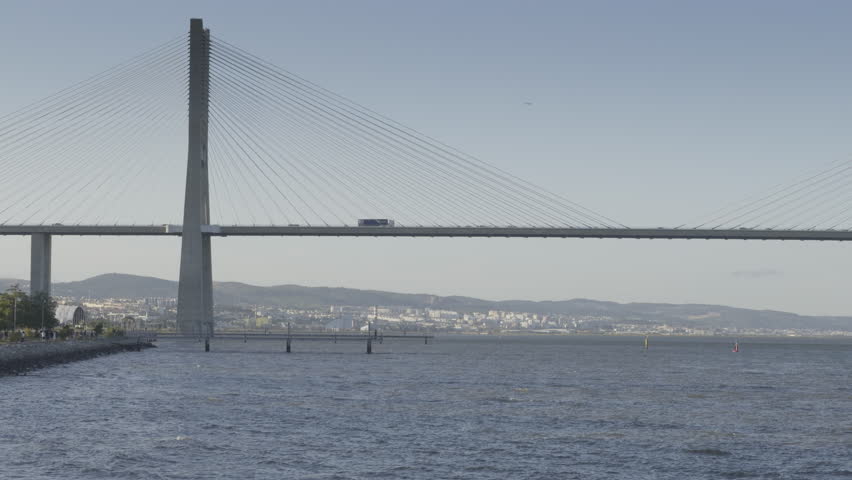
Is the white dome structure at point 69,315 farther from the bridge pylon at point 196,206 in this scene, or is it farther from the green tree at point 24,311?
the bridge pylon at point 196,206

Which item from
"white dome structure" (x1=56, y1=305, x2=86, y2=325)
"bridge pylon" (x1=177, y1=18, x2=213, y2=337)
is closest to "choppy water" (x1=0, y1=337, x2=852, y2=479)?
"bridge pylon" (x1=177, y1=18, x2=213, y2=337)

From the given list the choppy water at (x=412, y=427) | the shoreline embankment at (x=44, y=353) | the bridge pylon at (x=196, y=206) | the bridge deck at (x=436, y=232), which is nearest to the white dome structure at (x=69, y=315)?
the bridge deck at (x=436, y=232)

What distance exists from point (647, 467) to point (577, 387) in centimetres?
3562

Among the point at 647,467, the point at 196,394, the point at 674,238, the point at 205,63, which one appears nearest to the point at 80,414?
the point at 196,394

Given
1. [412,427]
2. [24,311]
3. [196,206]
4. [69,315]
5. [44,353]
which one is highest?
[196,206]

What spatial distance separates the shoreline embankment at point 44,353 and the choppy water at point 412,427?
2.39 meters

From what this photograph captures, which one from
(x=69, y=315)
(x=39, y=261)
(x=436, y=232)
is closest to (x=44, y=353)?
(x=39, y=261)

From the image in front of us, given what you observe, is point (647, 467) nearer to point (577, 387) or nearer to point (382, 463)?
point (382, 463)

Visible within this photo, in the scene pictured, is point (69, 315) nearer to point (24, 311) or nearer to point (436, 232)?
point (24, 311)

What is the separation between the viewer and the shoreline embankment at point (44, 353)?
3110 inches

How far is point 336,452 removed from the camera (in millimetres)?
39312

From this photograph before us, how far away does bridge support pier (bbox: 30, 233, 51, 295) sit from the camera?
463ft

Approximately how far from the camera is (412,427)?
46812 mm

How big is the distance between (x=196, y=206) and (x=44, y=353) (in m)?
40.4
